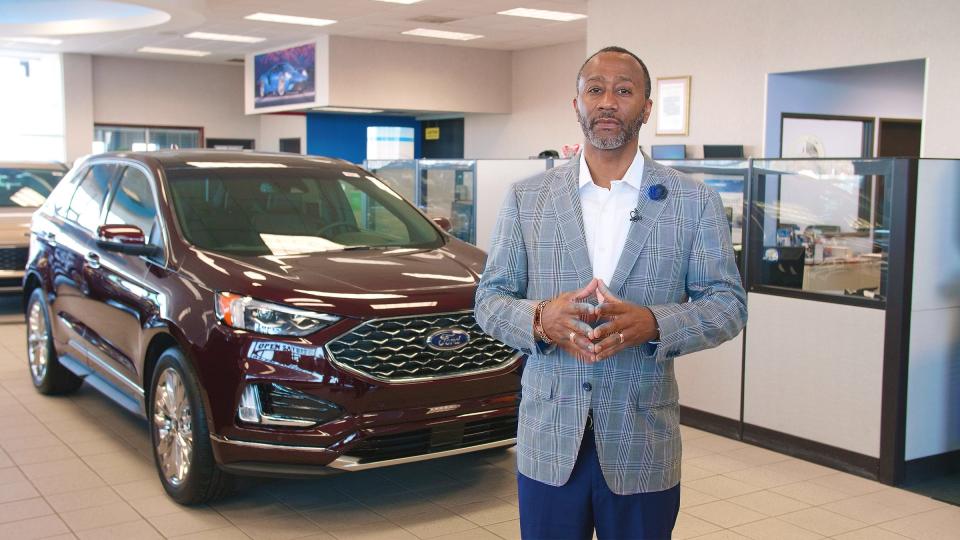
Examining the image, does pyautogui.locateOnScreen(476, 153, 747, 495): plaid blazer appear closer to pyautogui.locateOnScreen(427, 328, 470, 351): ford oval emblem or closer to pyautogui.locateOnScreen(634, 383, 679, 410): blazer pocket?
pyautogui.locateOnScreen(634, 383, 679, 410): blazer pocket

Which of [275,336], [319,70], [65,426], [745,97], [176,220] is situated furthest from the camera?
[319,70]

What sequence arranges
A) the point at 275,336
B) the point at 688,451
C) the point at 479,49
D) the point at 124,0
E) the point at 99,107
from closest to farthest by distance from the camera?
the point at 275,336 → the point at 688,451 → the point at 124,0 → the point at 479,49 → the point at 99,107

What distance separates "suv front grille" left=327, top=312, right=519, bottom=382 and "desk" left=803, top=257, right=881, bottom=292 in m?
1.88

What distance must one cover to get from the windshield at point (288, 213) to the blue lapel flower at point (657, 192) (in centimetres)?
263

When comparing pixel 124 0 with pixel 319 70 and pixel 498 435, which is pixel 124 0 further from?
pixel 498 435

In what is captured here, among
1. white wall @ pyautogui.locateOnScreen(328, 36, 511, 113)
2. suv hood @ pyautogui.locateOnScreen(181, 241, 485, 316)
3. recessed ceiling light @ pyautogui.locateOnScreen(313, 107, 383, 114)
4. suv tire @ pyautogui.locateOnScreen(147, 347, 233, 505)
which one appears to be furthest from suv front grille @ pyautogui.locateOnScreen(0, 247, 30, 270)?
recessed ceiling light @ pyautogui.locateOnScreen(313, 107, 383, 114)

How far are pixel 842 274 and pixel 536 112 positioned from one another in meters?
12.1

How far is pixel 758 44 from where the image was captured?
9.62m

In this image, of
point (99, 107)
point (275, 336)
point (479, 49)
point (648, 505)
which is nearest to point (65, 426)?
point (275, 336)

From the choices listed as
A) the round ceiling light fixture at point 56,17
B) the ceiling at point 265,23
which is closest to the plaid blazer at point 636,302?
the ceiling at point 265,23

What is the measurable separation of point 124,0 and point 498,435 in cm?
954

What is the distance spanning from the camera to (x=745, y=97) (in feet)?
32.2

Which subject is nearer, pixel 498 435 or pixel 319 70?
pixel 498 435

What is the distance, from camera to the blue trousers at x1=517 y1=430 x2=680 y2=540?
2139mm
